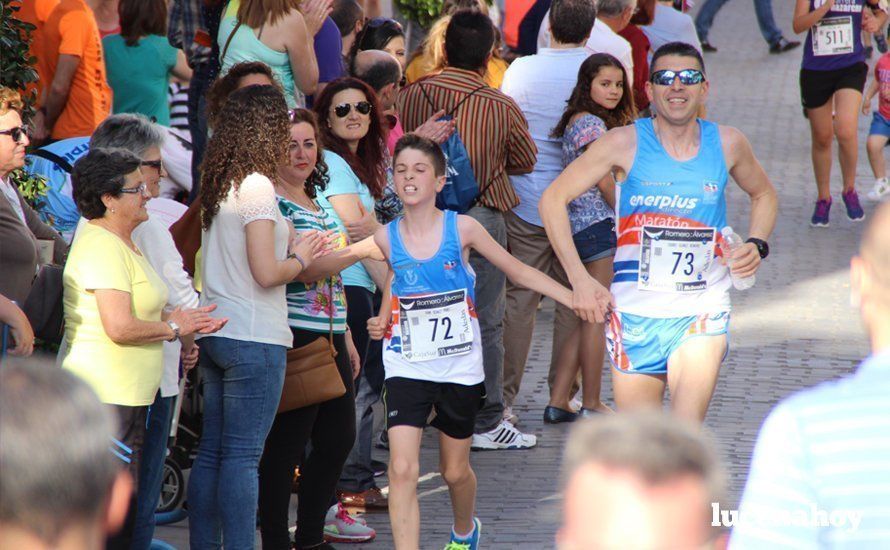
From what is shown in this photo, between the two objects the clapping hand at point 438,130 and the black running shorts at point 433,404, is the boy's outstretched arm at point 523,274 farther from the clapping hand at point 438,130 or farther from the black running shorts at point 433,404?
the clapping hand at point 438,130

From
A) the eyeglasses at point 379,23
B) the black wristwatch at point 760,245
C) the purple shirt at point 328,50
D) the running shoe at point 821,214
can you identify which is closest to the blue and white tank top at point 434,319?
the black wristwatch at point 760,245

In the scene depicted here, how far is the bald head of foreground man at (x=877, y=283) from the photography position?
235 cm

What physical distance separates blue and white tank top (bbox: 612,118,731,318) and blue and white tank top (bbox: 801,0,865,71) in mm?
6143

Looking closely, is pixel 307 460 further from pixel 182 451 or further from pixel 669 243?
pixel 669 243

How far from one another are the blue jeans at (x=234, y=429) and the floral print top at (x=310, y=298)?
382 millimetres

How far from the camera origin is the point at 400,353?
5.32 m

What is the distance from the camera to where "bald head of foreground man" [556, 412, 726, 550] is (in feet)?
6.17

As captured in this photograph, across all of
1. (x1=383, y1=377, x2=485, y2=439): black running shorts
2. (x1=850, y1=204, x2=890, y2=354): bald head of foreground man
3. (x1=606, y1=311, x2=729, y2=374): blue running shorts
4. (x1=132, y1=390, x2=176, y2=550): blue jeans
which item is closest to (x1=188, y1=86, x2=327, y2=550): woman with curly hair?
(x1=132, y1=390, x2=176, y2=550): blue jeans

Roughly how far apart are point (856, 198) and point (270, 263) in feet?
26.7

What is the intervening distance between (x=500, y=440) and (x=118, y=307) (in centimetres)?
319

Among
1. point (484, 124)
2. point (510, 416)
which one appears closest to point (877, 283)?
point (484, 124)

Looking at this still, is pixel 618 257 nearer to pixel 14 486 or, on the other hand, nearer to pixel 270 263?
pixel 270 263

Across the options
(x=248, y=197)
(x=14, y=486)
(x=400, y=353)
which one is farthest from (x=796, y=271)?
(x=14, y=486)

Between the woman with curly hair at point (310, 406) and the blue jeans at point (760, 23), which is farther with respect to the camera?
the blue jeans at point (760, 23)
